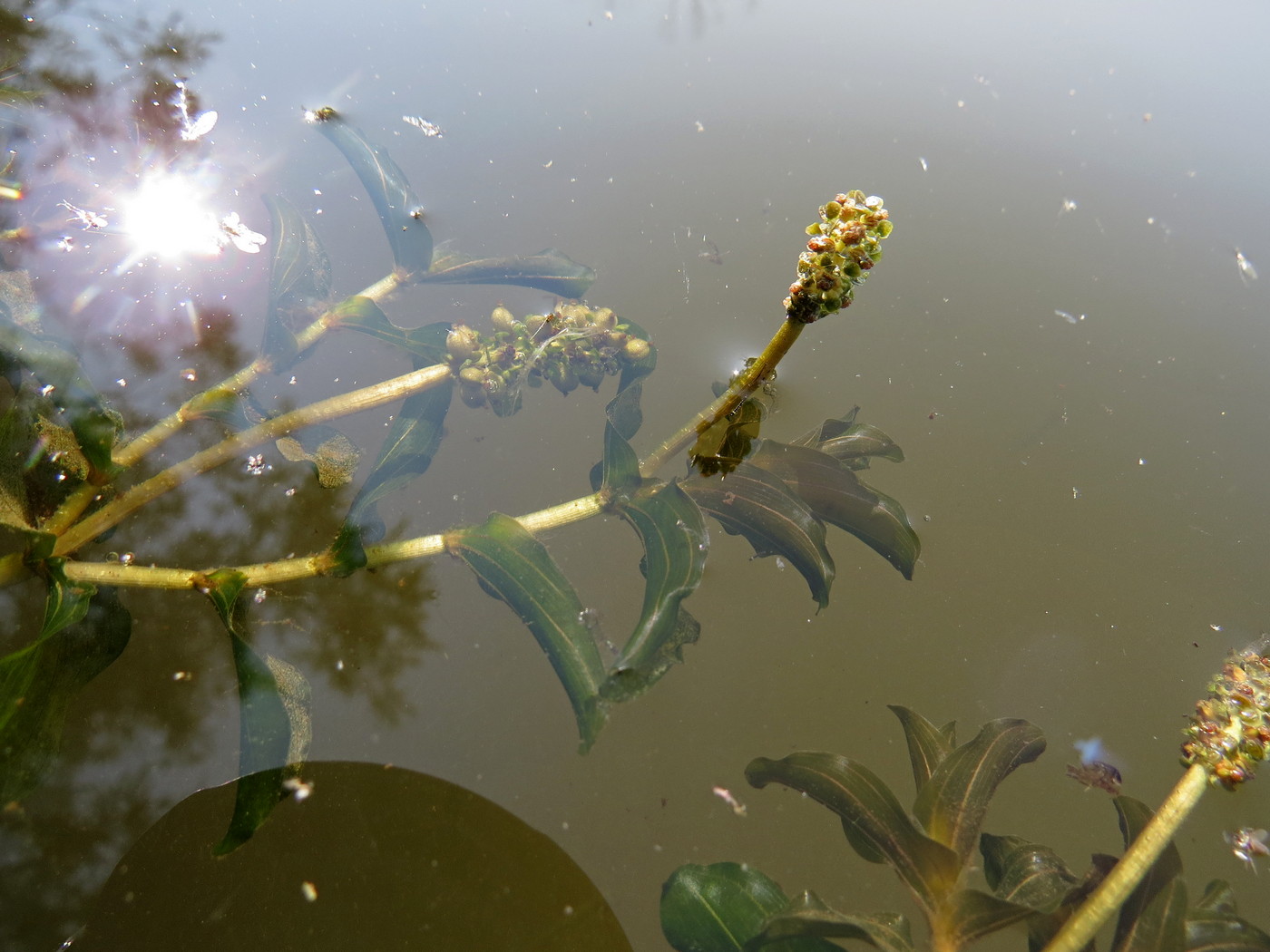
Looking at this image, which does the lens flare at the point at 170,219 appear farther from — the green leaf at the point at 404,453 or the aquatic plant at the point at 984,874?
the aquatic plant at the point at 984,874

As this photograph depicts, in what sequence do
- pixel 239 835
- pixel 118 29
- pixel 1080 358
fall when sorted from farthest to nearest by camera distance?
1. pixel 118 29
2. pixel 1080 358
3. pixel 239 835

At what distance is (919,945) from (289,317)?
8.04 ft

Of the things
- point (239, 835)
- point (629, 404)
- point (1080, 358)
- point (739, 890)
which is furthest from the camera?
point (1080, 358)

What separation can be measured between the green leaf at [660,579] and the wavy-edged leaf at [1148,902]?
3.63 feet

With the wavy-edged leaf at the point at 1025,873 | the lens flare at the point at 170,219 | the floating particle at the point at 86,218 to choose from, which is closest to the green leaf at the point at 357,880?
the wavy-edged leaf at the point at 1025,873

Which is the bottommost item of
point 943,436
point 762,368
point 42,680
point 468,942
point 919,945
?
point 468,942

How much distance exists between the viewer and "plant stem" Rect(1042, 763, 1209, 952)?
1491 mm

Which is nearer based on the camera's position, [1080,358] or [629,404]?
[629,404]

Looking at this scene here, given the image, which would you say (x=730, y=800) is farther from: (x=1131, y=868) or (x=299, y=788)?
(x=299, y=788)

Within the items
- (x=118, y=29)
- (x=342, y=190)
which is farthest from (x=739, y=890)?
(x=118, y=29)

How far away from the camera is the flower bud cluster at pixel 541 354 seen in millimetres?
2303

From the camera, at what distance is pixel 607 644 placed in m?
1.90

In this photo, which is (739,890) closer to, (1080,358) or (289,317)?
(289,317)

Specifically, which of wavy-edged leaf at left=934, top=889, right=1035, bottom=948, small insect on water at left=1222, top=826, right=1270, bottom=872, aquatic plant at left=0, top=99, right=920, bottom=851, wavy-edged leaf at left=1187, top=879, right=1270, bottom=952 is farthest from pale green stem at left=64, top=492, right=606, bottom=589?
small insect on water at left=1222, top=826, right=1270, bottom=872
